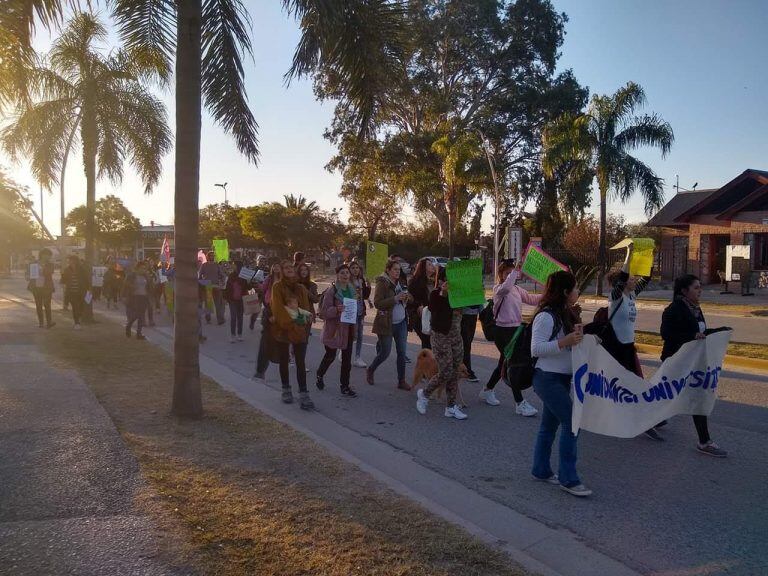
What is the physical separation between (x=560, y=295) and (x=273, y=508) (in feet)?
8.28

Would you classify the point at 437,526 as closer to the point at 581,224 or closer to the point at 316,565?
the point at 316,565

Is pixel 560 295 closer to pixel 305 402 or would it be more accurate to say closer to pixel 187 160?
pixel 305 402

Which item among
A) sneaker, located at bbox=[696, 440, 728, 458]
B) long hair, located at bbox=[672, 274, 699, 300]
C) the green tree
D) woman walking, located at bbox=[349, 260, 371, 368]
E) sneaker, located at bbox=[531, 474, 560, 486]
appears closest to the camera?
sneaker, located at bbox=[531, 474, 560, 486]

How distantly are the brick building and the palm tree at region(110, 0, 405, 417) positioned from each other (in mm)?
24923

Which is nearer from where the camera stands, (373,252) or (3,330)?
(373,252)

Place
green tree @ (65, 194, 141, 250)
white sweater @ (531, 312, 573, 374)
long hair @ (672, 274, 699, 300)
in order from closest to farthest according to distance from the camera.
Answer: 1. white sweater @ (531, 312, 573, 374)
2. long hair @ (672, 274, 699, 300)
3. green tree @ (65, 194, 141, 250)

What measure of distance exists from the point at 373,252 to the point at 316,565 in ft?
23.2

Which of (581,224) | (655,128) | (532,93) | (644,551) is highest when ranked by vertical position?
(532,93)

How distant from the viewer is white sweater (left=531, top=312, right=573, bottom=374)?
4.74 metres

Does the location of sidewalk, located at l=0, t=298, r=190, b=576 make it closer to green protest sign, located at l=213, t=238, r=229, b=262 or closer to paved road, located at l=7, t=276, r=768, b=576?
paved road, located at l=7, t=276, r=768, b=576

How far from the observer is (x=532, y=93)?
42719 mm

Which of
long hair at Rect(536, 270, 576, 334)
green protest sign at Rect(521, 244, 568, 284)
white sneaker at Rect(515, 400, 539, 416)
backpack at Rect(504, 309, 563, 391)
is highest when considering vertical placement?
green protest sign at Rect(521, 244, 568, 284)

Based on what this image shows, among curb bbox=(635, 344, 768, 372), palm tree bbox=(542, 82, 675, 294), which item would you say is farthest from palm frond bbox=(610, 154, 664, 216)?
curb bbox=(635, 344, 768, 372)

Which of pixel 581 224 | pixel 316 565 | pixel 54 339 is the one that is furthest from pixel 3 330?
pixel 581 224
